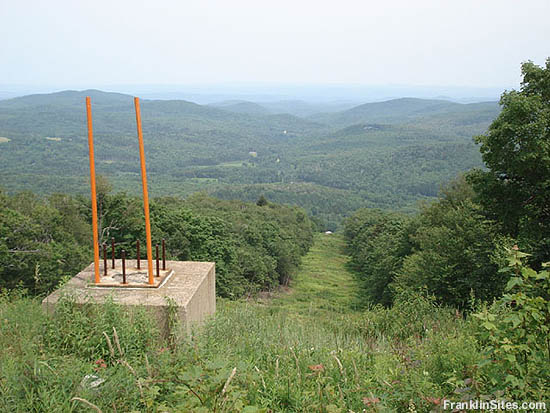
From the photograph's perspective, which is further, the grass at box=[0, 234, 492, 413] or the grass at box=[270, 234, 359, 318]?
the grass at box=[270, 234, 359, 318]

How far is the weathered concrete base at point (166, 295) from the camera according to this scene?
5016mm

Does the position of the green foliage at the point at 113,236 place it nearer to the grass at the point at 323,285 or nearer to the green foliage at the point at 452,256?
the grass at the point at 323,285

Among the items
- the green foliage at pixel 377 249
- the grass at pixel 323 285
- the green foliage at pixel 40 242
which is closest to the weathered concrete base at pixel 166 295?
the green foliage at pixel 40 242

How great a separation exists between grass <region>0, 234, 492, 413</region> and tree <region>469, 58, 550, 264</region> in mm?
8532

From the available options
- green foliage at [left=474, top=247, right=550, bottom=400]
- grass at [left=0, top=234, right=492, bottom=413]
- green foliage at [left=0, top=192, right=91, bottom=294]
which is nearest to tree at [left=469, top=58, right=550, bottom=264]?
grass at [left=0, top=234, right=492, bottom=413]

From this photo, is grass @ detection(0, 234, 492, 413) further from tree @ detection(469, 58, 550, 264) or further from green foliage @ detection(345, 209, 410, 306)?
green foliage @ detection(345, 209, 410, 306)

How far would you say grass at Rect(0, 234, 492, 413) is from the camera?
341 centimetres

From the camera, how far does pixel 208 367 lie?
131 inches

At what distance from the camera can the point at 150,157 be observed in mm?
198500

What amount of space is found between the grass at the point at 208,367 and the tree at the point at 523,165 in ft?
28.0

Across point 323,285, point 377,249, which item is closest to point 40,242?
point 377,249

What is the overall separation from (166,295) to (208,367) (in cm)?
211

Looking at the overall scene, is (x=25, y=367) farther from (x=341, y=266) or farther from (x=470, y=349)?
(x=341, y=266)

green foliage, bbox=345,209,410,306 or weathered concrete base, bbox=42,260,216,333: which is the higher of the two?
weathered concrete base, bbox=42,260,216,333
